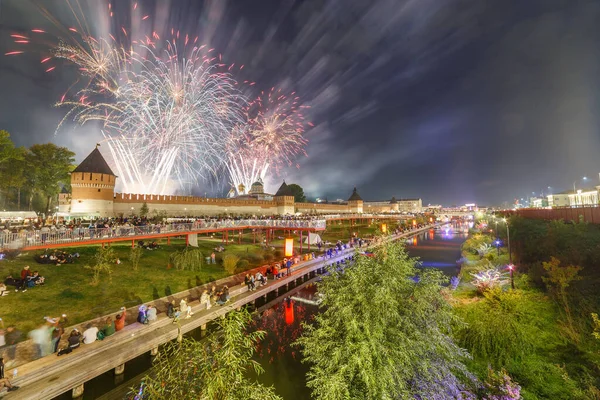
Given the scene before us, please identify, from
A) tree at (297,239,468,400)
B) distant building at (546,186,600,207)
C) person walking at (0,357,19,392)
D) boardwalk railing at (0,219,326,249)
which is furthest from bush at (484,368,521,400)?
distant building at (546,186,600,207)

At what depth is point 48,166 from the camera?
4922cm

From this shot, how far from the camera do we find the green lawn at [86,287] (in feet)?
48.0

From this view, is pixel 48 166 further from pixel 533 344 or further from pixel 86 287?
pixel 533 344

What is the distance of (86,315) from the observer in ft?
49.5

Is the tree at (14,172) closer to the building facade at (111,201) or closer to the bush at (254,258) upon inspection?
the building facade at (111,201)

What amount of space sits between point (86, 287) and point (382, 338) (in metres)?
19.8

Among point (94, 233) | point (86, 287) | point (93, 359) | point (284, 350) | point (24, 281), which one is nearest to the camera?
point (93, 359)

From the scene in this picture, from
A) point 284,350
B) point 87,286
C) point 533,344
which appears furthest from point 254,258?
point 533,344

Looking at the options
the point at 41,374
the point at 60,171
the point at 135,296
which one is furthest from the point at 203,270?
the point at 60,171

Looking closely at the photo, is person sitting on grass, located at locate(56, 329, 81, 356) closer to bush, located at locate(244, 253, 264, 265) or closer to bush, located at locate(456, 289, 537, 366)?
bush, located at locate(456, 289, 537, 366)

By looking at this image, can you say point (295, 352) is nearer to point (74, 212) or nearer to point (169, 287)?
point (169, 287)

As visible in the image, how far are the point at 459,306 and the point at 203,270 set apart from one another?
841 inches

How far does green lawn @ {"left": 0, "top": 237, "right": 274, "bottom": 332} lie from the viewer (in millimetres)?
14637

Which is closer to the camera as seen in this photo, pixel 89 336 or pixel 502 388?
pixel 502 388
